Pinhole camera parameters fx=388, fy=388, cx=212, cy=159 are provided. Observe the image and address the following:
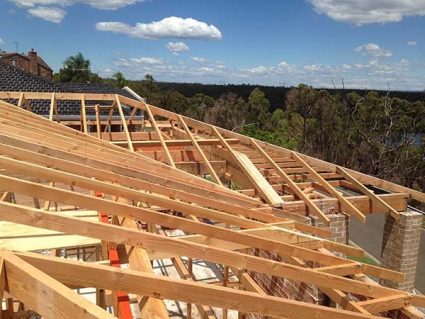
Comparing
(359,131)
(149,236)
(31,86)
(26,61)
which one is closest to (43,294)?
(149,236)

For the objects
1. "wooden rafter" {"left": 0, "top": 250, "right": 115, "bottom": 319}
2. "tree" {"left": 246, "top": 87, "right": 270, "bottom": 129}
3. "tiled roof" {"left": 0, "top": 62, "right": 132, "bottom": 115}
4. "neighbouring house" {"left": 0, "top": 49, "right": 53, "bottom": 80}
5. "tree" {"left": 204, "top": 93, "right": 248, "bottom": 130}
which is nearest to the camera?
"wooden rafter" {"left": 0, "top": 250, "right": 115, "bottom": 319}

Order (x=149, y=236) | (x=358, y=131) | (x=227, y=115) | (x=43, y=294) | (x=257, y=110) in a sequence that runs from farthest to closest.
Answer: (x=257, y=110)
(x=227, y=115)
(x=358, y=131)
(x=149, y=236)
(x=43, y=294)

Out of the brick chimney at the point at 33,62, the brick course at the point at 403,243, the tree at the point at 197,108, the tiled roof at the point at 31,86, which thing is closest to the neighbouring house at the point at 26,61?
the brick chimney at the point at 33,62

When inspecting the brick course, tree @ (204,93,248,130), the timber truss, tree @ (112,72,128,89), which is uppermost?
tree @ (112,72,128,89)

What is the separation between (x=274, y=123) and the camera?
4759 cm

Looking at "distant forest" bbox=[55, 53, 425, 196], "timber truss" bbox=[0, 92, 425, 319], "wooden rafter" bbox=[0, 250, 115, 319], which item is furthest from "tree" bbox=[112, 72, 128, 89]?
"wooden rafter" bbox=[0, 250, 115, 319]

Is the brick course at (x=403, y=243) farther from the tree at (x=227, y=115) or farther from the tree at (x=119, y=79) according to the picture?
the tree at (x=119, y=79)

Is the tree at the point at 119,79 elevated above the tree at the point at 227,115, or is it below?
above

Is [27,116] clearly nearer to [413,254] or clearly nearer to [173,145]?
[173,145]

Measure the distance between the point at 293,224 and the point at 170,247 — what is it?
2.47m

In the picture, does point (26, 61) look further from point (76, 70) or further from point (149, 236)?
point (149, 236)

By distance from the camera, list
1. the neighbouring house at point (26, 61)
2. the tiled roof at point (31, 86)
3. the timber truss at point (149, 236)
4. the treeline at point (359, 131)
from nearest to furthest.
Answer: the timber truss at point (149, 236) → the tiled roof at point (31, 86) → the treeline at point (359, 131) → the neighbouring house at point (26, 61)

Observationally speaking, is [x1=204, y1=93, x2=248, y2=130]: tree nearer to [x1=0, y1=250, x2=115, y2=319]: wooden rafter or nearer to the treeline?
the treeline

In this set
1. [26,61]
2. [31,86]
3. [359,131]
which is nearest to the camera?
[31,86]
